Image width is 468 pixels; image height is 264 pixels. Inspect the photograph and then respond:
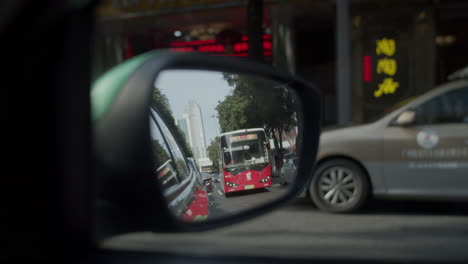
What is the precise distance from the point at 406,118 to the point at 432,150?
0.43 metres

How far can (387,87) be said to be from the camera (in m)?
10.1

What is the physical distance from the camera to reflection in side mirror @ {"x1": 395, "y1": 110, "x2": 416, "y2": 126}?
4.92 meters

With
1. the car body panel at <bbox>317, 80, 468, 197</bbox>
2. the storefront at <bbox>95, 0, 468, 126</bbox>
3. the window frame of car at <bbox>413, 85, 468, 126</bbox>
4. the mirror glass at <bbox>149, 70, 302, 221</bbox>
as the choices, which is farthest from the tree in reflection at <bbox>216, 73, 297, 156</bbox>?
the storefront at <bbox>95, 0, 468, 126</bbox>

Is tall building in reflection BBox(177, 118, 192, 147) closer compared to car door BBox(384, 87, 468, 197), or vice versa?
tall building in reflection BBox(177, 118, 192, 147)

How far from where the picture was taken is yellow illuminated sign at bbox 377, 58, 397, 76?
10141 mm

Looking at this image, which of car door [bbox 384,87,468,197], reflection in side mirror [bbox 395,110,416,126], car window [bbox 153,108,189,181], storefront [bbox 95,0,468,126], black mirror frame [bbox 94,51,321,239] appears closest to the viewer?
black mirror frame [bbox 94,51,321,239]

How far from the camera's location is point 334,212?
5098 mm

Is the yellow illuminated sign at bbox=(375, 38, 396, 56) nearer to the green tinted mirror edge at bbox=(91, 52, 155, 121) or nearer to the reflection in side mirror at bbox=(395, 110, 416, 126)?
the reflection in side mirror at bbox=(395, 110, 416, 126)

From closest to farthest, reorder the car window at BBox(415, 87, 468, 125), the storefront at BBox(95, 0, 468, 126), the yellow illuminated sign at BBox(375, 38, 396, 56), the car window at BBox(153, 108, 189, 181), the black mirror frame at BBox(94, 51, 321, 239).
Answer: the black mirror frame at BBox(94, 51, 321, 239), the car window at BBox(153, 108, 189, 181), the car window at BBox(415, 87, 468, 125), the storefront at BBox(95, 0, 468, 126), the yellow illuminated sign at BBox(375, 38, 396, 56)

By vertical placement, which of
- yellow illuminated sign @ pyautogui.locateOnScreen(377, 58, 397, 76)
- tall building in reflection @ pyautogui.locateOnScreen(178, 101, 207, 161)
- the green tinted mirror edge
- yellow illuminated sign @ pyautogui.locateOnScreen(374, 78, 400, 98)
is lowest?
tall building in reflection @ pyautogui.locateOnScreen(178, 101, 207, 161)

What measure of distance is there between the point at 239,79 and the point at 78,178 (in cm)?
62

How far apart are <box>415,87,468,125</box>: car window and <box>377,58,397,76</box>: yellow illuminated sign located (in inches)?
213

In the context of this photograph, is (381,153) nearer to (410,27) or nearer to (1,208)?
(1,208)

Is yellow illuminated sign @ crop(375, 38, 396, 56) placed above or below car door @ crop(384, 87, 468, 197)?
above
